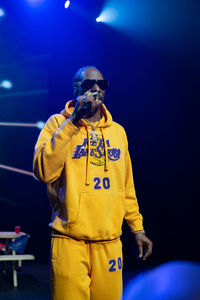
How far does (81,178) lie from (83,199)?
0.09 meters

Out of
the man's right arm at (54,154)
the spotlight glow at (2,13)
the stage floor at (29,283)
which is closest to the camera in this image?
the man's right arm at (54,154)

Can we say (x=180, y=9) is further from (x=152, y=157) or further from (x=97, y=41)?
(x=152, y=157)

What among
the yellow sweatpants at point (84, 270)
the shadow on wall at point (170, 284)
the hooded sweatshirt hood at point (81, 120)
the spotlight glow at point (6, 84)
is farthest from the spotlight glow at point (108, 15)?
the shadow on wall at point (170, 284)

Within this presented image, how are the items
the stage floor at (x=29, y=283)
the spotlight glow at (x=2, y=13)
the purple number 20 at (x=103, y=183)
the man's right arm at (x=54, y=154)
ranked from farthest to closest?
the spotlight glow at (x=2, y=13) → the stage floor at (x=29, y=283) → the purple number 20 at (x=103, y=183) → the man's right arm at (x=54, y=154)

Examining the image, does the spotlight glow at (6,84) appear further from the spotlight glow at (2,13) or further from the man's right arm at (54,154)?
the man's right arm at (54,154)

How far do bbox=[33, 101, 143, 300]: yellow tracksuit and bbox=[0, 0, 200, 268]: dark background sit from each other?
3254mm

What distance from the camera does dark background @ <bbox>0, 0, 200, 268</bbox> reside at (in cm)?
459

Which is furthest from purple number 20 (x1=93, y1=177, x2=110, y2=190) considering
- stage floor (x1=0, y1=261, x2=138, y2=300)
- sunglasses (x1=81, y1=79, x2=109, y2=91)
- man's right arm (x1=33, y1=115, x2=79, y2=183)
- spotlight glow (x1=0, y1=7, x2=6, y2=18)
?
spotlight glow (x1=0, y1=7, x2=6, y2=18)

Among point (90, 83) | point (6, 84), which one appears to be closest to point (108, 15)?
point (6, 84)

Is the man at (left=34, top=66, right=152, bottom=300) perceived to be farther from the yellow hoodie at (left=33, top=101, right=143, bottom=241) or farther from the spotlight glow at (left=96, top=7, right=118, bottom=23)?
the spotlight glow at (left=96, top=7, right=118, bottom=23)

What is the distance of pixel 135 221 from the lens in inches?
68.1

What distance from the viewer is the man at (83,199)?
4.53 feet

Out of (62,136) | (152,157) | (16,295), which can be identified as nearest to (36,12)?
(152,157)

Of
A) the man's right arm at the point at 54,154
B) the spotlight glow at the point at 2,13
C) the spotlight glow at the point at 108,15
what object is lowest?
the man's right arm at the point at 54,154
